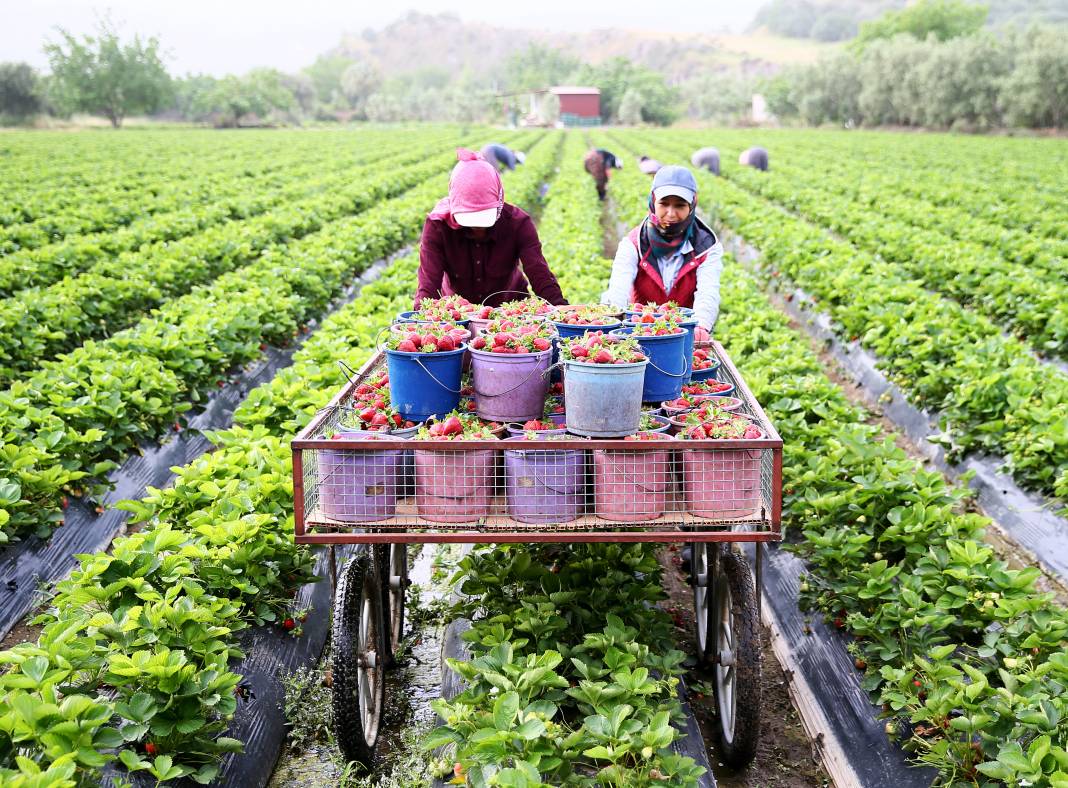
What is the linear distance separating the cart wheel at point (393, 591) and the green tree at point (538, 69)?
146 m

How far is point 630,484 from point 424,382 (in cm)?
87

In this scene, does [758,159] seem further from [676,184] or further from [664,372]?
[664,372]

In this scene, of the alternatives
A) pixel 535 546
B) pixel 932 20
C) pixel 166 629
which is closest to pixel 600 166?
pixel 535 546

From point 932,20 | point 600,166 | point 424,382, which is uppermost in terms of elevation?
point 932,20

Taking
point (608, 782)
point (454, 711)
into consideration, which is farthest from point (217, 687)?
point (608, 782)

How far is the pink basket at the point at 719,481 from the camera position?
9.45 ft

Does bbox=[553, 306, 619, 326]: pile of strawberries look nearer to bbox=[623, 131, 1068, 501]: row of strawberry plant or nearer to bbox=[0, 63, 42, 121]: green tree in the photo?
bbox=[623, 131, 1068, 501]: row of strawberry plant

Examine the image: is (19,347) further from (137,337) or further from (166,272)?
(166,272)

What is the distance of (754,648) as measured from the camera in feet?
10.2

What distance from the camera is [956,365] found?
6652 millimetres

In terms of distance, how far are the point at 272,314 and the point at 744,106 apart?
9864 centimetres

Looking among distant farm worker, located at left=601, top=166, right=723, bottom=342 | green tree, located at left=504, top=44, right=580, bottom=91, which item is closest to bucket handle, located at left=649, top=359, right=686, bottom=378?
distant farm worker, located at left=601, top=166, right=723, bottom=342

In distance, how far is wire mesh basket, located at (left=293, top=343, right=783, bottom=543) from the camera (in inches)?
112

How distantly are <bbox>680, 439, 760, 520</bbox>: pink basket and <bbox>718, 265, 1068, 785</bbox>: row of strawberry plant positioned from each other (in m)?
0.93
